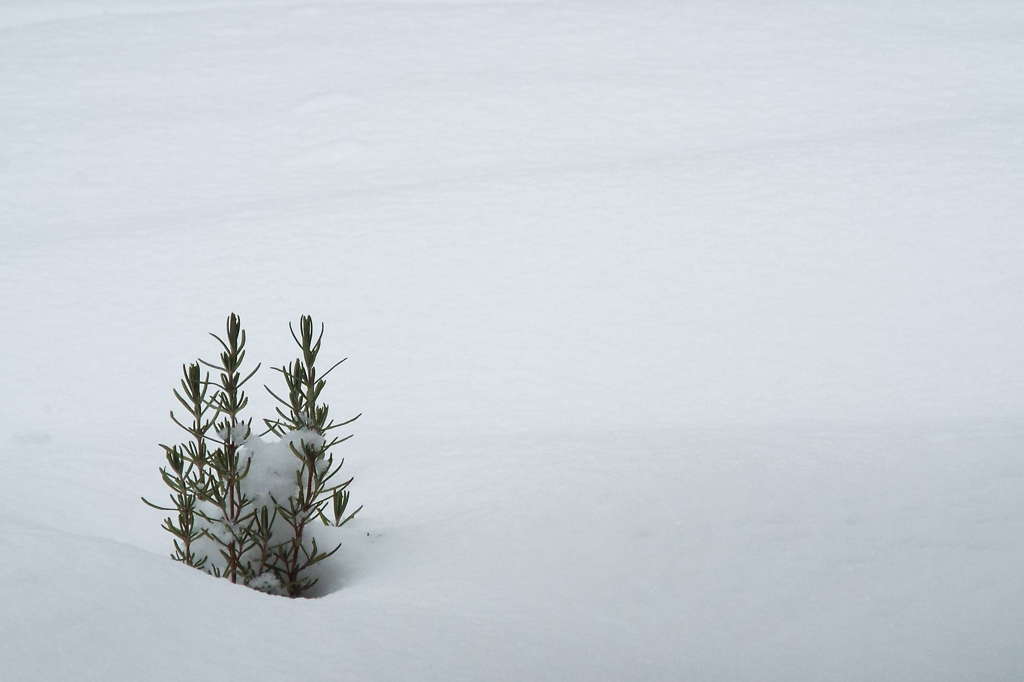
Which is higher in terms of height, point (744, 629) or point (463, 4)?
point (463, 4)

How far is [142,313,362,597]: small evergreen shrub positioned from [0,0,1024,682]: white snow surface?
3.9 inches

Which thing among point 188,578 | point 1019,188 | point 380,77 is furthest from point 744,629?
point 380,77

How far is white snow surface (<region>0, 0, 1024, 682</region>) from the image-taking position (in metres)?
1.28

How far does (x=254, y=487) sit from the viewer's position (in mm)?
1561

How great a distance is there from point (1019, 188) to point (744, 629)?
6.65ft

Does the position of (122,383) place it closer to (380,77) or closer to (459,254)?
(459,254)

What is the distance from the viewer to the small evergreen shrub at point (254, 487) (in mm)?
1452

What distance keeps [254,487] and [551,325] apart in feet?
3.37

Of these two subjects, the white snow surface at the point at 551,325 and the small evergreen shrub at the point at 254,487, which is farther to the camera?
the small evergreen shrub at the point at 254,487

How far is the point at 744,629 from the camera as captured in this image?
1.32 m

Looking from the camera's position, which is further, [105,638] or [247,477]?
[247,477]

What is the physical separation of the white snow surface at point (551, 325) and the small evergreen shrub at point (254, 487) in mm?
100

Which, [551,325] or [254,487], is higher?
[551,325]

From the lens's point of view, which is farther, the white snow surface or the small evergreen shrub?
the small evergreen shrub
